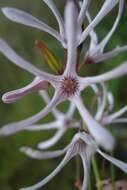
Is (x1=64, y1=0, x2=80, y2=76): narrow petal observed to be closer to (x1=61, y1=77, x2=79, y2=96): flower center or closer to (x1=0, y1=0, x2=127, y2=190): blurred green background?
(x1=61, y1=77, x2=79, y2=96): flower center

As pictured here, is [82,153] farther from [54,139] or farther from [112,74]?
[54,139]

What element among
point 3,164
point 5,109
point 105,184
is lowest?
point 105,184

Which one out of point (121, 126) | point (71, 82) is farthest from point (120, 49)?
point (121, 126)

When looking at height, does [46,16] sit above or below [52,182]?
above

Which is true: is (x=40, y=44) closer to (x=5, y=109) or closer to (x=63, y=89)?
(x=63, y=89)

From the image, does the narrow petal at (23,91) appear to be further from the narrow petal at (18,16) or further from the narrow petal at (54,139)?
the narrow petal at (54,139)

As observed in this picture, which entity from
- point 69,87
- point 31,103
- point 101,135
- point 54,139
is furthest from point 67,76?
point 31,103

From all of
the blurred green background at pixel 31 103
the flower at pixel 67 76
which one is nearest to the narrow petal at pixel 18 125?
the flower at pixel 67 76
